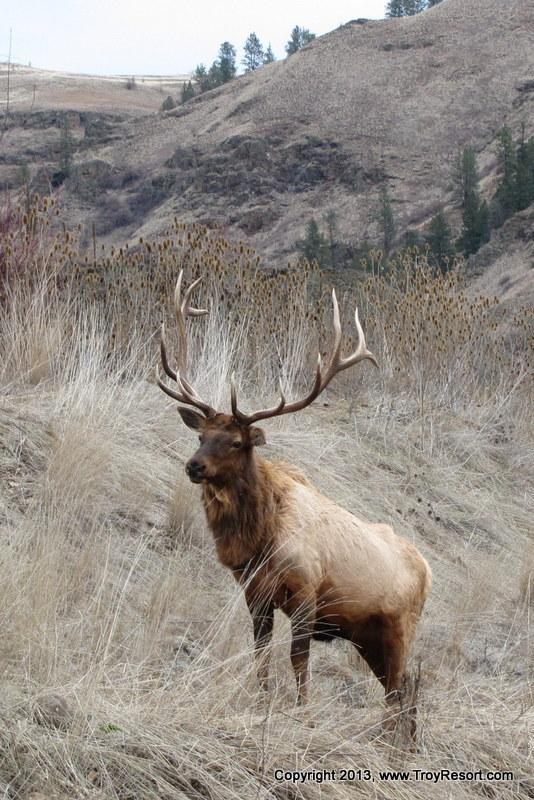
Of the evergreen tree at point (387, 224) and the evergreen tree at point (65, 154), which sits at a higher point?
the evergreen tree at point (65, 154)

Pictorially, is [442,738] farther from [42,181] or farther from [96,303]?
[42,181]

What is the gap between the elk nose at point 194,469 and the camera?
180 inches

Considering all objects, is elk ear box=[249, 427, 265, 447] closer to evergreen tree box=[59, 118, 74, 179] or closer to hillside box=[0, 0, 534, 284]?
hillside box=[0, 0, 534, 284]

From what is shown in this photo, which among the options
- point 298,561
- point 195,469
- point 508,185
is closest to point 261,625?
point 298,561

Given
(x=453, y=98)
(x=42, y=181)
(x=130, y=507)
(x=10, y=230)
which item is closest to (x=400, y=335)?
(x=10, y=230)

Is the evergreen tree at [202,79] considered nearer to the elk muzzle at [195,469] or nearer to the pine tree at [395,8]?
the pine tree at [395,8]

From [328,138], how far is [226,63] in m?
24.6

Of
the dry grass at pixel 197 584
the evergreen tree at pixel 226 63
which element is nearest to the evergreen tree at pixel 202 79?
the evergreen tree at pixel 226 63

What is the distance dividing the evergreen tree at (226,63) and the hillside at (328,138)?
27.0ft

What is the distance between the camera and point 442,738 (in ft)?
14.3

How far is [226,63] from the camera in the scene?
3017 inches

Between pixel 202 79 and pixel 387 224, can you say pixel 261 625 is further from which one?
pixel 202 79

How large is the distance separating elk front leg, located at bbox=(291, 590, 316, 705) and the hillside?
134 ft

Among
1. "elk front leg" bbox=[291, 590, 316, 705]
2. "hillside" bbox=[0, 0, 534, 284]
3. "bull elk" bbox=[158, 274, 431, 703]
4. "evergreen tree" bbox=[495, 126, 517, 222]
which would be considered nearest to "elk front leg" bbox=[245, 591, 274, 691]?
"bull elk" bbox=[158, 274, 431, 703]
